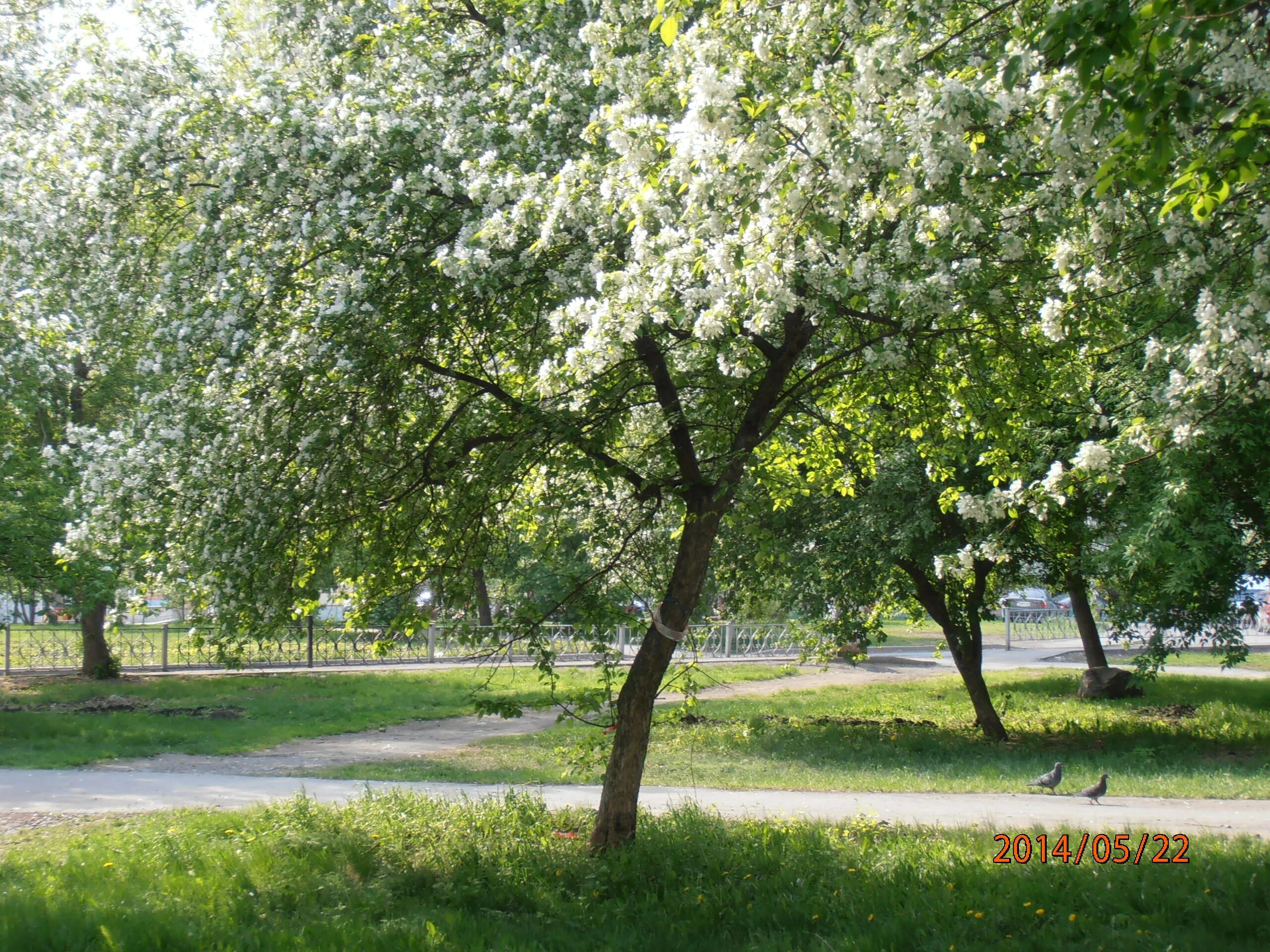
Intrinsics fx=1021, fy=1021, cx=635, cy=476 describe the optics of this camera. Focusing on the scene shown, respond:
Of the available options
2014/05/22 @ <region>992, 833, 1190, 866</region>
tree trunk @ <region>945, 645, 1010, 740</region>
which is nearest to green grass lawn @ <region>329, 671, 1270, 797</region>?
tree trunk @ <region>945, 645, 1010, 740</region>

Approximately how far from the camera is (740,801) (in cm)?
1040

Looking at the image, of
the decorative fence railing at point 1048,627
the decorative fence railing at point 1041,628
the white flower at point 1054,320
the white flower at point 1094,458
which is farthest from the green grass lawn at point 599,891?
the decorative fence railing at point 1041,628

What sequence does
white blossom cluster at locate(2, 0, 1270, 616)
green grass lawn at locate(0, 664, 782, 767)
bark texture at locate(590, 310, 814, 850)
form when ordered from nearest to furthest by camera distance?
1. white blossom cluster at locate(2, 0, 1270, 616)
2. bark texture at locate(590, 310, 814, 850)
3. green grass lawn at locate(0, 664, 782, 767)

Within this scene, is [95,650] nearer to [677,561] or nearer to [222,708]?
[222,708]

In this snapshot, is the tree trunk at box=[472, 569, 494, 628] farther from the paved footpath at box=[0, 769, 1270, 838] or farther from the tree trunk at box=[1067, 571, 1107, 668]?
the tree trunk at box=[1067, 571, 1107, 668]

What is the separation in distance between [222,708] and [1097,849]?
54.8 feet

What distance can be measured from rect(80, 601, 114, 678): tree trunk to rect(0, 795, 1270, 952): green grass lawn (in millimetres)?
15515

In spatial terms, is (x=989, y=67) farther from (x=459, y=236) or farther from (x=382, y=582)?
(x=382, y=582)

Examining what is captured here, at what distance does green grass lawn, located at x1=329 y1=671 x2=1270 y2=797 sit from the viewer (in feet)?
40.0

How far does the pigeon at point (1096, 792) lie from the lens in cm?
955

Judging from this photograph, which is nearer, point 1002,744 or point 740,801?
point 740,801

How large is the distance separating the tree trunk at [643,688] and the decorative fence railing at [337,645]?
0.28 meters

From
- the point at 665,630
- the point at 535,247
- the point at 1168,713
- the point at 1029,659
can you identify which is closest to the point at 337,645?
the point at 1168,713

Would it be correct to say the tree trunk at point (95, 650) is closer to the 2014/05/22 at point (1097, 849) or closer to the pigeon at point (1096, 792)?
the pigeon at point (1096, 792)
